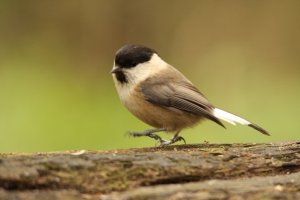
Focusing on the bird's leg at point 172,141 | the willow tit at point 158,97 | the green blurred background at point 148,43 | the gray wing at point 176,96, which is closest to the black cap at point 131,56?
the willow tit at point 158,97

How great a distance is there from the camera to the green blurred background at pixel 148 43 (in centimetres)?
842

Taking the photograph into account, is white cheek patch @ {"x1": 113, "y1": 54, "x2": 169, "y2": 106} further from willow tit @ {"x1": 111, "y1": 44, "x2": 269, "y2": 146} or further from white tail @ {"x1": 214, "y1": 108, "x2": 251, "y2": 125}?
white tail @ {"x1": 214, "y1": 108, "x2": 251, "y2": 125}

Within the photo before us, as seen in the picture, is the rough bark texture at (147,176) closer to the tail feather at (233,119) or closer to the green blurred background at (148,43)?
the tail feather at (233,119)

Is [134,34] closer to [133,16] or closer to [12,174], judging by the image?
[133,16]

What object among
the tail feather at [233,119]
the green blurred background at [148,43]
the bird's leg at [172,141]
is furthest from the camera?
the green blurred background at [148,43]

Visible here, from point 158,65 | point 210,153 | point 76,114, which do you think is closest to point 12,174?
point 210,153

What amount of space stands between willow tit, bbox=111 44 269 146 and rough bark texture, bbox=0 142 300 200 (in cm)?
98

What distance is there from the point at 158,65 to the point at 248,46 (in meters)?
4.65

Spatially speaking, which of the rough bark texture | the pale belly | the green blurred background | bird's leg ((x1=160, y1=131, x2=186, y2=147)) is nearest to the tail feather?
the pale belly

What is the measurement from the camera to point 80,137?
711cm

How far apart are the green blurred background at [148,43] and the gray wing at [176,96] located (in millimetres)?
2865

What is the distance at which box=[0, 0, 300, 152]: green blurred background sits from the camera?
8422mm

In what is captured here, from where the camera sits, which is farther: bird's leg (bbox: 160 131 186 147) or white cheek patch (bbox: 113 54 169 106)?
white cheek patch (bbox: 113 54 169 106)

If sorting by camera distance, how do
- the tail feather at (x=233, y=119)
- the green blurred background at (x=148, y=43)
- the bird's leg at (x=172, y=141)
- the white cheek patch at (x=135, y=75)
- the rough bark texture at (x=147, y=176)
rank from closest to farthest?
the rough bark texture at (x=147, y=176), the bird's leg at (x=172, y=141), the tail feather at (x=233, y=119), the white cheek patch at (x=135, y=75), the green blurred background at (x=148, y=43)
